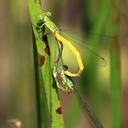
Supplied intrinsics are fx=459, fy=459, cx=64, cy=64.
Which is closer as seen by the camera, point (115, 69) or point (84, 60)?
point (115, 69)

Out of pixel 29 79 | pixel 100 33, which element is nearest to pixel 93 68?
pixel 100 33

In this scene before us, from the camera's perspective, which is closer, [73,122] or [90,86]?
[73,122]

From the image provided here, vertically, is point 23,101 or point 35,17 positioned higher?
point 35,17

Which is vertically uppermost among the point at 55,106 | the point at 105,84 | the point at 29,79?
the point at 55,106

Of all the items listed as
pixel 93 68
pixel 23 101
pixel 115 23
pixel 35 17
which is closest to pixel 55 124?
pixel 35 17

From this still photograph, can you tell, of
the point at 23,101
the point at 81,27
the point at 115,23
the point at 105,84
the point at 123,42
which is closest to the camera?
the point at 115,23

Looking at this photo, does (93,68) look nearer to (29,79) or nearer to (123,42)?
(29,79)

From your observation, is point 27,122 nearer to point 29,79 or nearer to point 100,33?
point 29,79

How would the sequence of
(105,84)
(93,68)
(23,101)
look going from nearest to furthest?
(93,68)
(23,101)
(105,84)

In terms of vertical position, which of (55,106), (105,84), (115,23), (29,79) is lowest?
(105,84)
